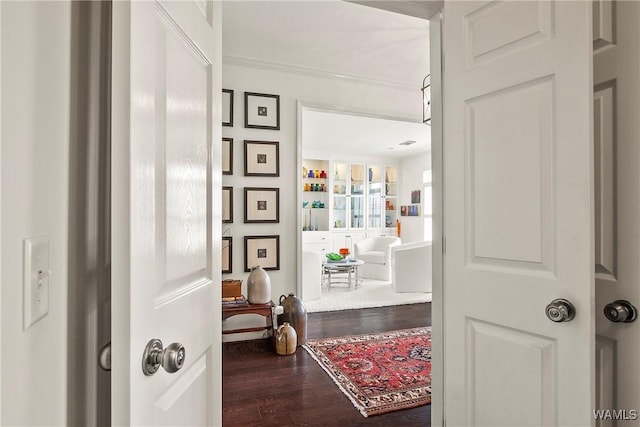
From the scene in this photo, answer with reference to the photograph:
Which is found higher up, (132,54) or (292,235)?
(132,54)

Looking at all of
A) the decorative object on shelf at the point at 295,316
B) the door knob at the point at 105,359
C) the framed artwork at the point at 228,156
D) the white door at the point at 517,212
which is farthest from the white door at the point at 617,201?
the framed artwork at the point at 228,156

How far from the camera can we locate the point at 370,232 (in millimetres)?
8273

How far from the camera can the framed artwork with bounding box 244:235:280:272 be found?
345 cm

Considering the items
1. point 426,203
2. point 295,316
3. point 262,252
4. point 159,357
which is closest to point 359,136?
point 426,203

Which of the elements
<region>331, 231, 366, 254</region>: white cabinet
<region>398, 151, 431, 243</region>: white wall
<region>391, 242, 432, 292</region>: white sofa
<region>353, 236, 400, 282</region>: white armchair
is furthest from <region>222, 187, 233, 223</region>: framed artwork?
<region>398, 151, 431, 243</region>: white wall

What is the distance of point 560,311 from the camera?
1037mm

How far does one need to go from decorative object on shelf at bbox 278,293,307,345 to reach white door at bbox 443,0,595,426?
1.90 metres

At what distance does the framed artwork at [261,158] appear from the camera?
11.3 feet

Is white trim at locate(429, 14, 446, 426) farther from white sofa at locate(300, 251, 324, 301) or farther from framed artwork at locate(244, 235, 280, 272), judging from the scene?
white sofa at locate(300, 251, 324, 301)

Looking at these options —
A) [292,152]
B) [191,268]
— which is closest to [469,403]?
[191,268]

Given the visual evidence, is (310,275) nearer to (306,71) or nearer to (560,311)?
(306,71)

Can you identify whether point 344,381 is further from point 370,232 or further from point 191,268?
point 370,232

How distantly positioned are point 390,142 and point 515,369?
602 cm

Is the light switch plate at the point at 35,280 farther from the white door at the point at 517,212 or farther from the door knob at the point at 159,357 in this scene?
the white door at the point at 517,212
